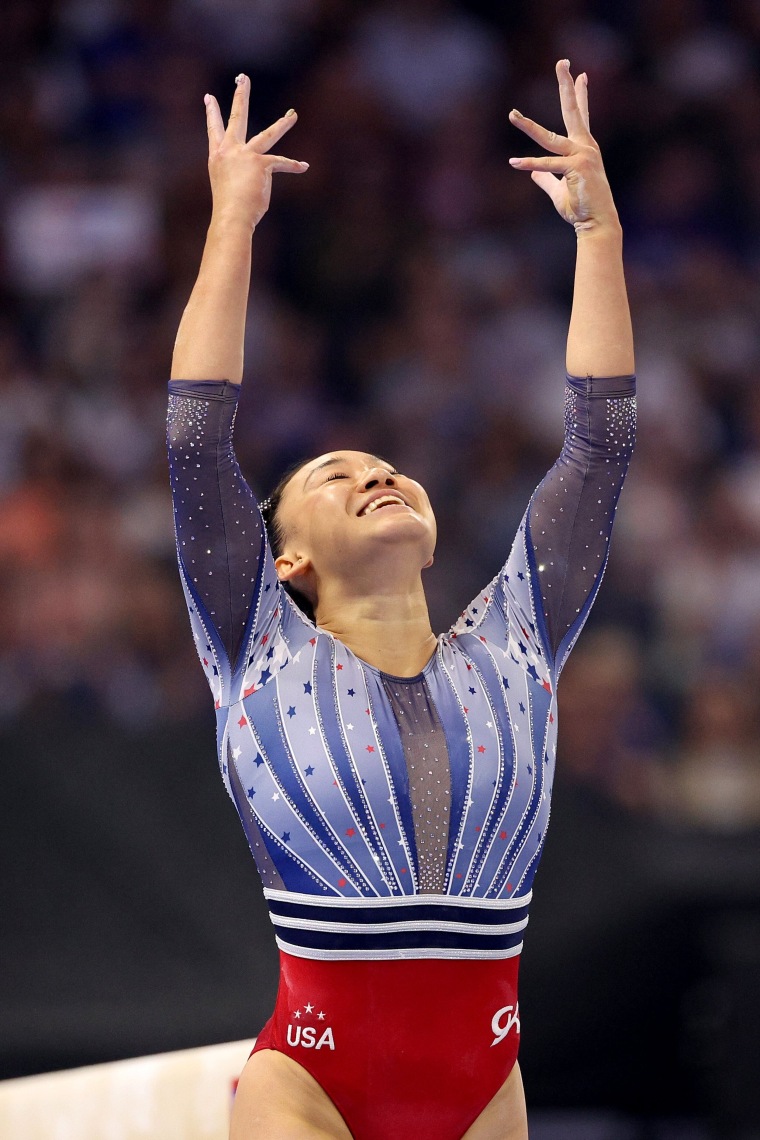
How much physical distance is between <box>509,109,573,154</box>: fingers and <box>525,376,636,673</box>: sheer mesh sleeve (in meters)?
0.42

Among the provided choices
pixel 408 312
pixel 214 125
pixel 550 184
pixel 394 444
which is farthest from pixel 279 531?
pixel 408 312

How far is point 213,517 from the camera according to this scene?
7.54 ft

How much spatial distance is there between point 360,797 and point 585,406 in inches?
33.0

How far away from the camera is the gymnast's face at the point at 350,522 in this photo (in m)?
2.44

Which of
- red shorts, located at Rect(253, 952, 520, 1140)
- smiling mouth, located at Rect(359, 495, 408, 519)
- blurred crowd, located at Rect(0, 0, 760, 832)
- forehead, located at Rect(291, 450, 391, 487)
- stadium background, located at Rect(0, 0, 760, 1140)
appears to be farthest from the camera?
blurred crowd, located at Rect(0, 0, 760, 832)

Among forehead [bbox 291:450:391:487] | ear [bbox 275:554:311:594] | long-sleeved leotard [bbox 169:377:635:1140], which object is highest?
forehead [bbox 291:450:391:487]

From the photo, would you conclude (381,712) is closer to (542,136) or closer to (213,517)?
(213,517)

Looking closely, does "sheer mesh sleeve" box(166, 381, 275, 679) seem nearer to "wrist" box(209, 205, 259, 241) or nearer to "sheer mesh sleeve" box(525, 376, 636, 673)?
"wrist" box(209, 205, 259, 241)

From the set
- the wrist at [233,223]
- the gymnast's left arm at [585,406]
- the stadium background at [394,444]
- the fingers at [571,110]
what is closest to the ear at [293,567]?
the gymnast's left arm at [585,406]

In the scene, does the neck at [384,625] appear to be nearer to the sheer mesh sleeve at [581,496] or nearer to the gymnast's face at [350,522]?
the gymnast's face at [350,522]

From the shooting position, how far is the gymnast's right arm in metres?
2.26

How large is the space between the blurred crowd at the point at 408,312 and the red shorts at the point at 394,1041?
257cm

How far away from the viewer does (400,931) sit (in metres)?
2.19

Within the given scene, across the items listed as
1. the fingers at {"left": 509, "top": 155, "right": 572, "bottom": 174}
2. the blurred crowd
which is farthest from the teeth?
the blurred crowd
